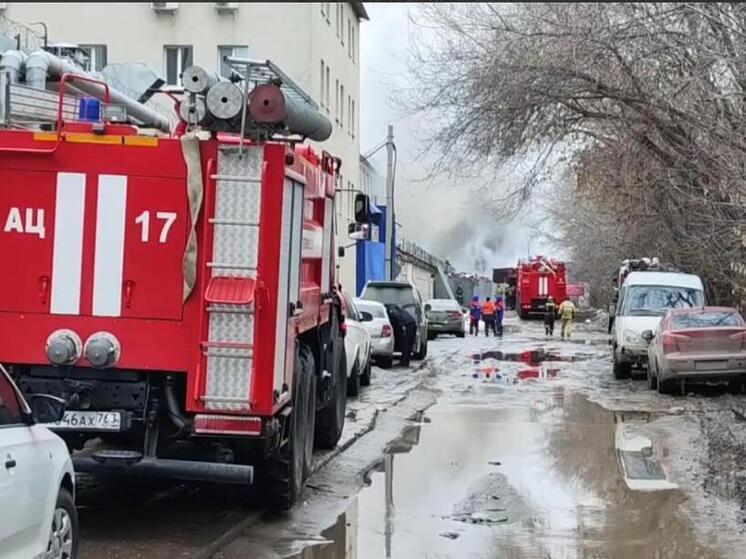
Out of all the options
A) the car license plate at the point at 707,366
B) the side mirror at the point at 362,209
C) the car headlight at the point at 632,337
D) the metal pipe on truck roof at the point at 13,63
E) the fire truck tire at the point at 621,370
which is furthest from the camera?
the fire truck tire at the point at 621,370

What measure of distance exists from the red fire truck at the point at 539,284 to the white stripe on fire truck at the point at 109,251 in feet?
160

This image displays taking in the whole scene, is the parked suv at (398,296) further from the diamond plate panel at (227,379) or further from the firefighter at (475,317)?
the diamond plate panel at (227,379)

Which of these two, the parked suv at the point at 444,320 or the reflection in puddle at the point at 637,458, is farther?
the parked suv at the point at 444,320

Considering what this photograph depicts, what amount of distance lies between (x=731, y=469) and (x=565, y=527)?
2.95 metres

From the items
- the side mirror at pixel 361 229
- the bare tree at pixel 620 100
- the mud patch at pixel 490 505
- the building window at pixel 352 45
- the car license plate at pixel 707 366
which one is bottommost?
the mud patch at pixel 490 505

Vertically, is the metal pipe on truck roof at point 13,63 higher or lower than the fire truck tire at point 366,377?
higher

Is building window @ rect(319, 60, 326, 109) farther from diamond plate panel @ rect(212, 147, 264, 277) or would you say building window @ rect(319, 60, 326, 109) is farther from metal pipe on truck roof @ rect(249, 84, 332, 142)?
diamond plate panel @ rect(212, 147, 264, 277)

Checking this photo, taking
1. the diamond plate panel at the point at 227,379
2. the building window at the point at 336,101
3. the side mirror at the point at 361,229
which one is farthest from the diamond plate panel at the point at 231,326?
the building window at the point at 336,101

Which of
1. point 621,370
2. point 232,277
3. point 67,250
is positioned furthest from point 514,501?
point 621,370

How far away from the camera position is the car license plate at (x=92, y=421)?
7.28m

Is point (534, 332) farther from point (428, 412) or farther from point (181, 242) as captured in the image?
point (181, 242)

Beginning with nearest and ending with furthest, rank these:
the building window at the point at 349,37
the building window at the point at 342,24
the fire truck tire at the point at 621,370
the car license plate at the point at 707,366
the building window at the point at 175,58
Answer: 1. the car license plate at the point at 707,366
2. the fire truck tire at the point at 621,370
3. the building window at the point at 175,58
4. the building window at the point at 342,24
5. the building window at the point at 349,37

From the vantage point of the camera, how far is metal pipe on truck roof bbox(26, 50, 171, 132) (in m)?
8.81

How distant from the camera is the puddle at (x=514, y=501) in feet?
25.1
